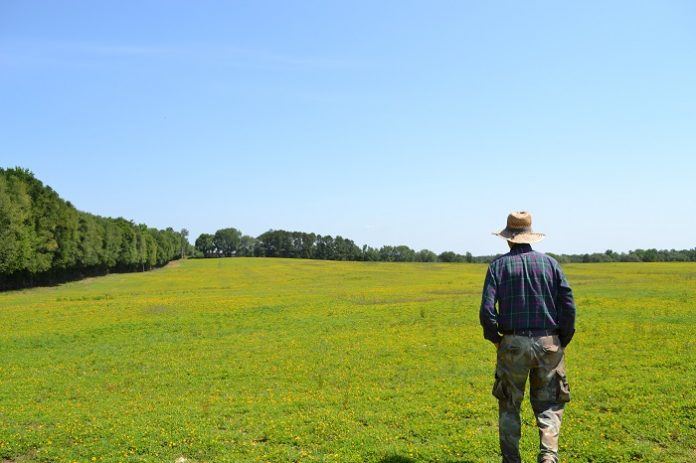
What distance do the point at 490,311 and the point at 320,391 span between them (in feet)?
24.3

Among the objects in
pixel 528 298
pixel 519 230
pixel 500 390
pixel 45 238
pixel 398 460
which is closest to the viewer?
pixel 528 298

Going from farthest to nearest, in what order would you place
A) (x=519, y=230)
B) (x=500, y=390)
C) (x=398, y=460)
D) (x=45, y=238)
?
(x=45, y=238) < (x=398, y=460) < (x=519, y=230) < (x=500, y=390)

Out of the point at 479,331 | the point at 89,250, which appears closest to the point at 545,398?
the point at 479,331

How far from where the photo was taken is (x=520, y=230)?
7.75m

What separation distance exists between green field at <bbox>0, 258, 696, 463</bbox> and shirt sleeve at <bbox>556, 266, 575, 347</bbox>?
2.54m

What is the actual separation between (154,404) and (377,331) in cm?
1305

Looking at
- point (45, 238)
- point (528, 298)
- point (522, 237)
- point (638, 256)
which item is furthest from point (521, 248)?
point (638, 256)

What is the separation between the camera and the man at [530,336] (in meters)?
7.03

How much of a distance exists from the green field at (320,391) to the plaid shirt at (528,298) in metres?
2.67

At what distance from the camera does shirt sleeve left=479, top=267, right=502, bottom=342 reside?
7.13 metres

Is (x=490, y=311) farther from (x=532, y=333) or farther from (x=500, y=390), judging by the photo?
(x=500, y=390)

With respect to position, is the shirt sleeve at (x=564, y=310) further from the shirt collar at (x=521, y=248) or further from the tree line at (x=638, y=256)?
the tree line at (x=638, y=256)

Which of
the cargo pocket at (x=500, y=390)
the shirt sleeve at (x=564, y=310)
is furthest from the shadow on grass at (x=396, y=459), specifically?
the shirt sleeve at (x=564, y=310)

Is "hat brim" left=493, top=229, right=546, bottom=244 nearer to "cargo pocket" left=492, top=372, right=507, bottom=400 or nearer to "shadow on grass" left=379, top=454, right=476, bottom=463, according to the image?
"cargo pocket" left=492, top=372, right=507, bottom=400
